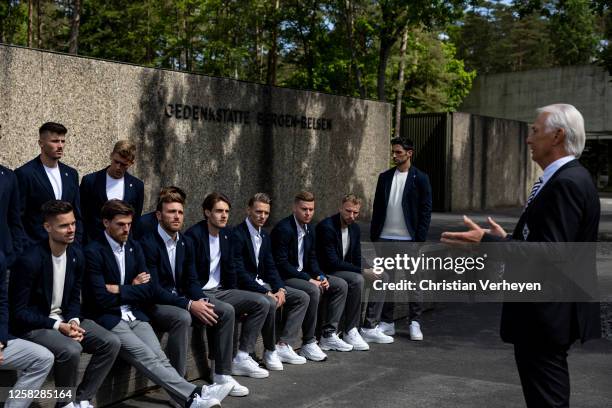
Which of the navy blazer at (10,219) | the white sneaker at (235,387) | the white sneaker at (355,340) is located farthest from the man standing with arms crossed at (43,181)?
the white sneaker at (355,340)

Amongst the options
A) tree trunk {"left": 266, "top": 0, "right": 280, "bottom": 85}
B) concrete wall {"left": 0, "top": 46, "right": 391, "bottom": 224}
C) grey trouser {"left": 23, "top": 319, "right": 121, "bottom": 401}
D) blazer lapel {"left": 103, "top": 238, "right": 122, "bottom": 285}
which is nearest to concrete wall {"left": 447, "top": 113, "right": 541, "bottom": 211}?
concrete wall {"left": 0, "top": 46, "right": 391, "bottom": 224}

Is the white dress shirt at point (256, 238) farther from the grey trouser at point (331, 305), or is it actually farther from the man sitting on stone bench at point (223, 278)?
the grey trouser at point (331, 305)

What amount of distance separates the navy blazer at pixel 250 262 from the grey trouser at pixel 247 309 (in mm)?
166

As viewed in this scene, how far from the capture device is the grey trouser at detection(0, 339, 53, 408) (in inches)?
179

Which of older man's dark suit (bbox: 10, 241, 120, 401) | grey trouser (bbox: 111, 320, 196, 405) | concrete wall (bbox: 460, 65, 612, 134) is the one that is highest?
concrete wall (bbox: 460, 65, 612, 134)

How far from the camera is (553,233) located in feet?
11.3

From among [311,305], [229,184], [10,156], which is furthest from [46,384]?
[229,184]

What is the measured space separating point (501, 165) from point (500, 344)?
17.9 m

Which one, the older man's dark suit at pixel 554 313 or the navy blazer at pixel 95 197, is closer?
the older man's dark suit at pixel 554 313

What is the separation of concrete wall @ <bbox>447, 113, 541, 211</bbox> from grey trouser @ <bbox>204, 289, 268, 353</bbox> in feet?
52.9

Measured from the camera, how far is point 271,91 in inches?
585

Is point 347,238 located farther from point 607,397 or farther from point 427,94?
point 427,94

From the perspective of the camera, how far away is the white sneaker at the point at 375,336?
24.7 ft

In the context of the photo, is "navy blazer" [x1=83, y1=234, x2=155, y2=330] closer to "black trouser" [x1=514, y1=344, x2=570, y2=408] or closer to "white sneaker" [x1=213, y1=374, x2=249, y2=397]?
"white sneaker" [x1=213, y1=374, x2=249, y2=397]
